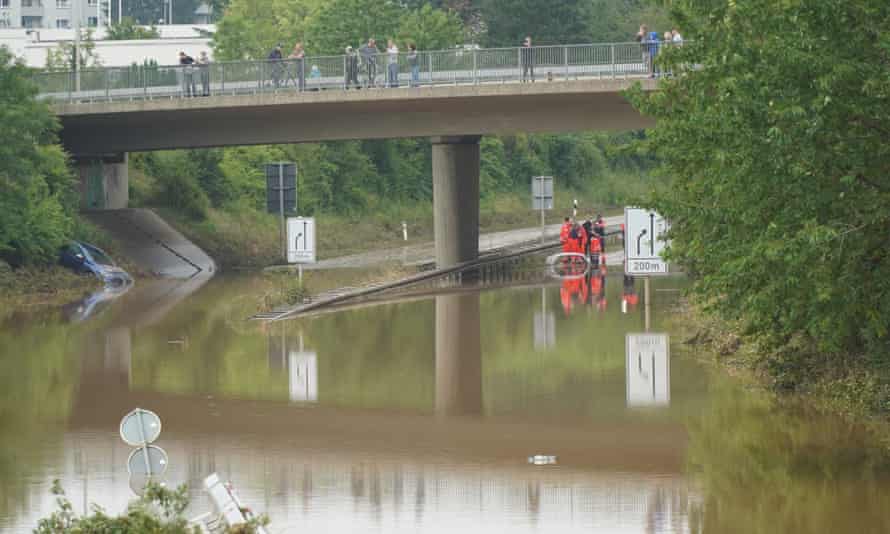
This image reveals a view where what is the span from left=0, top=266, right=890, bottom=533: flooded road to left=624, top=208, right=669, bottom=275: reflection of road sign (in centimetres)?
123

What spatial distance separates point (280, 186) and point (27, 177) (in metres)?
9.15

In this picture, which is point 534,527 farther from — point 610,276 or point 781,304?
point 610,276

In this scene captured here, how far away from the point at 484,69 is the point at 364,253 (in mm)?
18503

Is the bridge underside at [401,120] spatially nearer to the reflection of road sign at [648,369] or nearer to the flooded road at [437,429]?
the flooded road at [437,429]

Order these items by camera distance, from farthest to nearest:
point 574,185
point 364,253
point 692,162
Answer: point 574,185
point 364,253
point 692,162

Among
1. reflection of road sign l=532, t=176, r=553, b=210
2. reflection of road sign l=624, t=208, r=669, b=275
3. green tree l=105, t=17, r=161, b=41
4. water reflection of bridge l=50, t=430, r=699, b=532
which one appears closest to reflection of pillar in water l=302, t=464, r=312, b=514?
water reflection of bridge l=50, t=430, r=699, b=532

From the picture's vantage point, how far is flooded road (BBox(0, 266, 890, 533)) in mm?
17484

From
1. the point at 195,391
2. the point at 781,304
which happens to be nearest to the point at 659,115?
the point at 781,304

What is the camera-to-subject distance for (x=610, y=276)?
52938 mm

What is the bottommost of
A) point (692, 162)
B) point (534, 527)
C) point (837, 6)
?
point (534, 527)

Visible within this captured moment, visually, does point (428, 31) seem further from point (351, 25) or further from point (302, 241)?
point (302, 241)

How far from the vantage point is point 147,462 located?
14.3 meters

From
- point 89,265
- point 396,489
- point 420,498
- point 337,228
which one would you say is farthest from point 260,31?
point 420,498

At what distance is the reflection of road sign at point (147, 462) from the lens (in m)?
14.3
